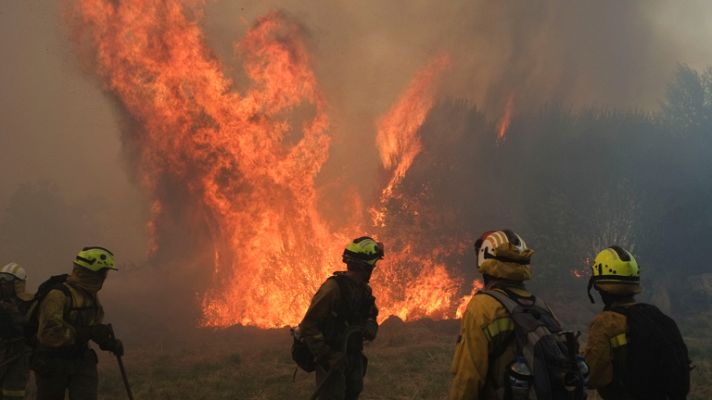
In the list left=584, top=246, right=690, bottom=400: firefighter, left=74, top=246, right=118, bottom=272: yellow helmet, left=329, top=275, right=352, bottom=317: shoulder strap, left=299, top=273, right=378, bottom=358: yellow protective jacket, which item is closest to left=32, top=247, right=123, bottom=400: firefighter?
left=74, top=246, right=118, bottom=272: yellow helmet

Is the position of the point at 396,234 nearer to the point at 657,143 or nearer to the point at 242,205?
the point at 242,205

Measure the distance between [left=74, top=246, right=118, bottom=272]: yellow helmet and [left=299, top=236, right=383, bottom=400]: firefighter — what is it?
265 cm

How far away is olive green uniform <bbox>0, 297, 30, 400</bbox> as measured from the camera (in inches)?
310

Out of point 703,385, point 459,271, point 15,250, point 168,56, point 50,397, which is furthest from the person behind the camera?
point 15,250

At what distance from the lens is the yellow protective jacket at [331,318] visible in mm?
6164

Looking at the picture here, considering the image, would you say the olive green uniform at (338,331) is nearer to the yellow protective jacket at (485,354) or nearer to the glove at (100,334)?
the glove at (100,334)

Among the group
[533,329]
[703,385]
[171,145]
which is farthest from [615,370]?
[171,145]

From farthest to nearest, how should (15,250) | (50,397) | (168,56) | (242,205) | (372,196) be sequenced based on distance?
(15,250) < (372,196) < (242,205) < (168,56) < (50,397)

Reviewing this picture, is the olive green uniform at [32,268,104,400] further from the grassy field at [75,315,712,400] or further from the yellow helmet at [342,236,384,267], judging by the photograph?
the grassy field at [75,315,712,400]

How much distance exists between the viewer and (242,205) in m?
27.6

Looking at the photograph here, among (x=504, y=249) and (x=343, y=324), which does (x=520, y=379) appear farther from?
(x=343, y=324)

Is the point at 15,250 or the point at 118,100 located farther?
the point at 15,250

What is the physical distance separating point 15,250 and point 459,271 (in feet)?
193

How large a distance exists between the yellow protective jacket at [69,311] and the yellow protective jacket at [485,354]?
490 centimetres
